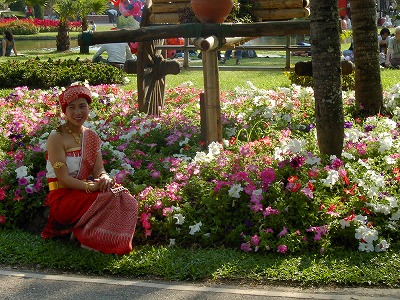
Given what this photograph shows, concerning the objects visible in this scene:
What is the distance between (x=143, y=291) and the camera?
4914 mm

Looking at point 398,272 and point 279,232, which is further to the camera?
→ point 279,232

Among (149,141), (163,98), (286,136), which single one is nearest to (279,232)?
(286,136)

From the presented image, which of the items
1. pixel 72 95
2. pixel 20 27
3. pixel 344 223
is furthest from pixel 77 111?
pixel 20 27

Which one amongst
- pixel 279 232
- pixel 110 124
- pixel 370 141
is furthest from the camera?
pixel 110 124

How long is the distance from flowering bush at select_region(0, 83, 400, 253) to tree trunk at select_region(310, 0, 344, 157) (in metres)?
0.26

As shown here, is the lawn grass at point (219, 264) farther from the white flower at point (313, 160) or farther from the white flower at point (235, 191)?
the white flower at point (313, 160)

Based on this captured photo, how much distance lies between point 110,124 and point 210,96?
184 cm

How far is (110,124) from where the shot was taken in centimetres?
856

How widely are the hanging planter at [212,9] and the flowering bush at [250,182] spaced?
106 centimetres

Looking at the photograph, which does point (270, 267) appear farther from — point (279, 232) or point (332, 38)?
point (332, 38)

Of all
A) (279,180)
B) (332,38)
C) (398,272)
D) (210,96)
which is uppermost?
(332,38)

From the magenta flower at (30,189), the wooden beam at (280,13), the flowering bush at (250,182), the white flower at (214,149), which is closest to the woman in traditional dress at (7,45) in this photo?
the wooden beam at (280,13)

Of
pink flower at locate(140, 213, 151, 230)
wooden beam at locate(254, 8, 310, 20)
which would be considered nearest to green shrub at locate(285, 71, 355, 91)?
wooden beam at locate(254, 8, 310, 20)

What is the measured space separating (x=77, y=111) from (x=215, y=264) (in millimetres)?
1533
